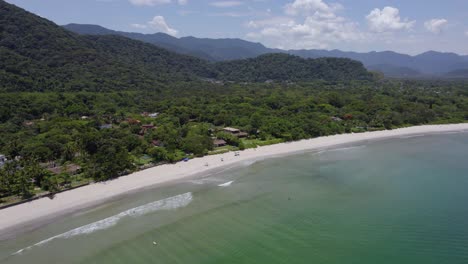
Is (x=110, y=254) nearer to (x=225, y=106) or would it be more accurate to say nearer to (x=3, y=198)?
(x=3, y=198)

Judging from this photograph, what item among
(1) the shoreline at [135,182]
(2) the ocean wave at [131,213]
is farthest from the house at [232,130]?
(2) the ocean wave at [131,213]

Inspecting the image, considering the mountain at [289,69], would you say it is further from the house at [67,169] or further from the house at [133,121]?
the house at [67,169]

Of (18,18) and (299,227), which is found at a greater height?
(18,18)

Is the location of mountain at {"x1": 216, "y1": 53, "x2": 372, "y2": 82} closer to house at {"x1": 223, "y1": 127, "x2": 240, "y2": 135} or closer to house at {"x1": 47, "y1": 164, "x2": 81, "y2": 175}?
house at {"x1": 223, "y1": 127, "x2": 240, "y2": 135}

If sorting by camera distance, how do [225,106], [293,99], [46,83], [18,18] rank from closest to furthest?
[225,106] → [293,99] → [46,83] → [18,18]

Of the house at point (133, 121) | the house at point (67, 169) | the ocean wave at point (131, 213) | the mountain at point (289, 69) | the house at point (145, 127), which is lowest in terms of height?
the ocean wave at point (131, 213)

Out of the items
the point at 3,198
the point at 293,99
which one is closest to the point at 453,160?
the point at 293,99

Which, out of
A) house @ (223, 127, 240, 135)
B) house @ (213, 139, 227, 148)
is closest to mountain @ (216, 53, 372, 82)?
house @ (223, 127, 240, 135)
